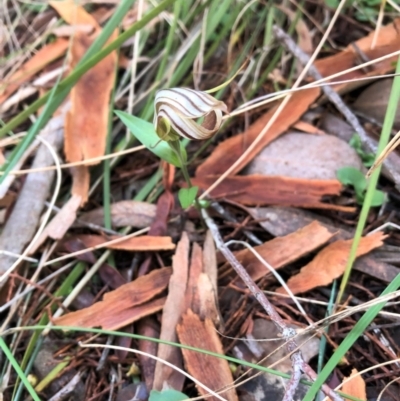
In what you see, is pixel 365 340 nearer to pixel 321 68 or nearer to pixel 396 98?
pixel 396 98

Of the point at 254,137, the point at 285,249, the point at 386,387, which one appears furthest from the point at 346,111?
the point at 386,387

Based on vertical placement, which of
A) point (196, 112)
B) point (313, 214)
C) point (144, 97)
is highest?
point (196, 112)

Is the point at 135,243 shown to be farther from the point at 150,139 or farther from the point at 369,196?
the point at 369,196

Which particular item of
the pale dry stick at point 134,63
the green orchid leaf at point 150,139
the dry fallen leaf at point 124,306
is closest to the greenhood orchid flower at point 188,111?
the green orchid leaf at point 150,139

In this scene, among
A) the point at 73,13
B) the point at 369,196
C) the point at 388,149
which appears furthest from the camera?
the point at 73,13

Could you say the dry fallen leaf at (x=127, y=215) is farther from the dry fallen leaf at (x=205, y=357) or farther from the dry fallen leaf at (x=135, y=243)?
the dry fallen leaf at (x=205, y=357)

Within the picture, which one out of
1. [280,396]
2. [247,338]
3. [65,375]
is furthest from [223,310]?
[65,375]
